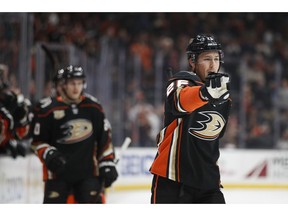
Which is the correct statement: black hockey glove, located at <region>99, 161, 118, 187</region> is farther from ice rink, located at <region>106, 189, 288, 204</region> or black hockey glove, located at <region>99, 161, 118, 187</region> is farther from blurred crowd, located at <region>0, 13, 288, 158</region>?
ice rink, located at <region>106, 189, 288, 204</region>

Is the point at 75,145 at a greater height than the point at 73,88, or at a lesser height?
lesser

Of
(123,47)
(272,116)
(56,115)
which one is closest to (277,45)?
(272,116)

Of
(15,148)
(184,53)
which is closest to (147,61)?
(184,53)

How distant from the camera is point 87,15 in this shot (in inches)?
470

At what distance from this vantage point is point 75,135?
4980 mm

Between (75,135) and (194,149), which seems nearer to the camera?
(194,149)

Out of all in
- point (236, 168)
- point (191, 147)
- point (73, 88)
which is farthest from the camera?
point (236, 168)

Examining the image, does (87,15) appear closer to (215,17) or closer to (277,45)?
(215,17)

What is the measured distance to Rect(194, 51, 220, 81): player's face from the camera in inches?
138

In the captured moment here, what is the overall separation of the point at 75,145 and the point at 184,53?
6.28m

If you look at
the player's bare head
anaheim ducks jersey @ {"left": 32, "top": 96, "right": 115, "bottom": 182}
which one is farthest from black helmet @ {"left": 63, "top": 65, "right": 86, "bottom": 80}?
the player's bare head

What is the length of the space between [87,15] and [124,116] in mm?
2858

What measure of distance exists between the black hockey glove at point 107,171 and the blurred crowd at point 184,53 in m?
2.16

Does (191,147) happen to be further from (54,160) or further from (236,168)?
(236,168)
